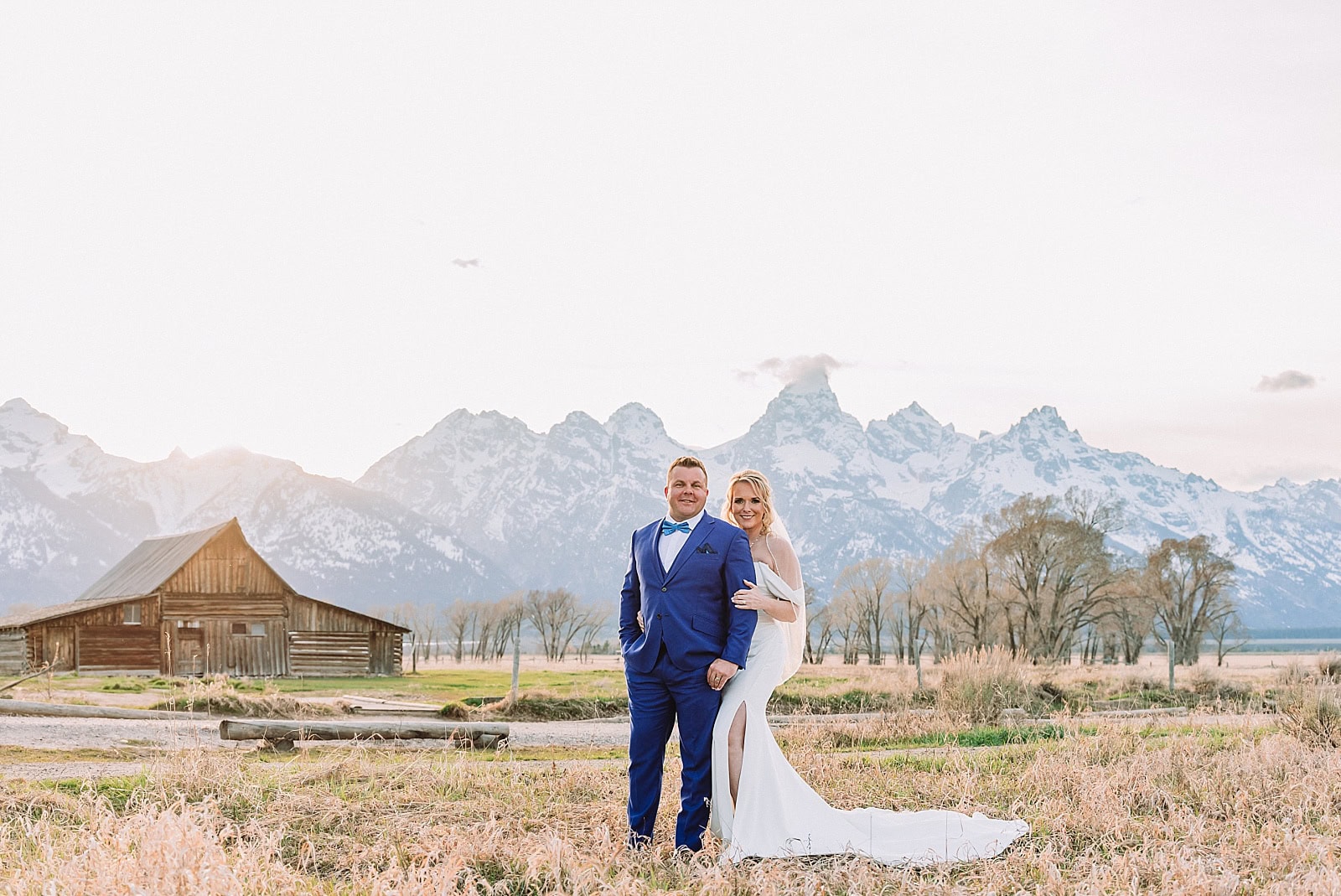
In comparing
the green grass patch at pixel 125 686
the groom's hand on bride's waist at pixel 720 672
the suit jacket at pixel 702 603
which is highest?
the suit jacket at pixel 702 603

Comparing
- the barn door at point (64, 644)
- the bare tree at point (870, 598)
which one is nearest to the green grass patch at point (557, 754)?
the barn door at point (64, 644)

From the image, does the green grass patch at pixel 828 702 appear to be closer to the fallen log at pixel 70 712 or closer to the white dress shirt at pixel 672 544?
the fallen log at pixel 70 712

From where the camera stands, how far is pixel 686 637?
21.2 feet

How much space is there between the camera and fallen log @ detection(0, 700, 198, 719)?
20.2m

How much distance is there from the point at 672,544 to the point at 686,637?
562 millimetres

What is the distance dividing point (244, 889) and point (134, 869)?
48cm

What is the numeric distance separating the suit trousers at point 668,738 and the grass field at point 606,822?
225 mm

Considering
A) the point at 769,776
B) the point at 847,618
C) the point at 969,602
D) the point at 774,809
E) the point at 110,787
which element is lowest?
the point at 847,618

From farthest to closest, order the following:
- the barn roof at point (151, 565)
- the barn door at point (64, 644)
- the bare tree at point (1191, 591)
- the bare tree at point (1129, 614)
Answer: the bare tree at point (1191, 591)
the bare tree at point (1129, 614)
the barn roof at point (151, 565)
the barn door at point (64, 644)

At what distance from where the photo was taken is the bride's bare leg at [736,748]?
654 cm

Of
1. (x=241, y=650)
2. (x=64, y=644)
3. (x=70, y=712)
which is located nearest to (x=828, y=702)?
(x=70, y=712)

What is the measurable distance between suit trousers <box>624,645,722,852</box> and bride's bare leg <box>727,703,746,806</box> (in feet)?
0.37

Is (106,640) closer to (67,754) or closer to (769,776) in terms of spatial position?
(67,754)

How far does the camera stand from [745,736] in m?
6.59
